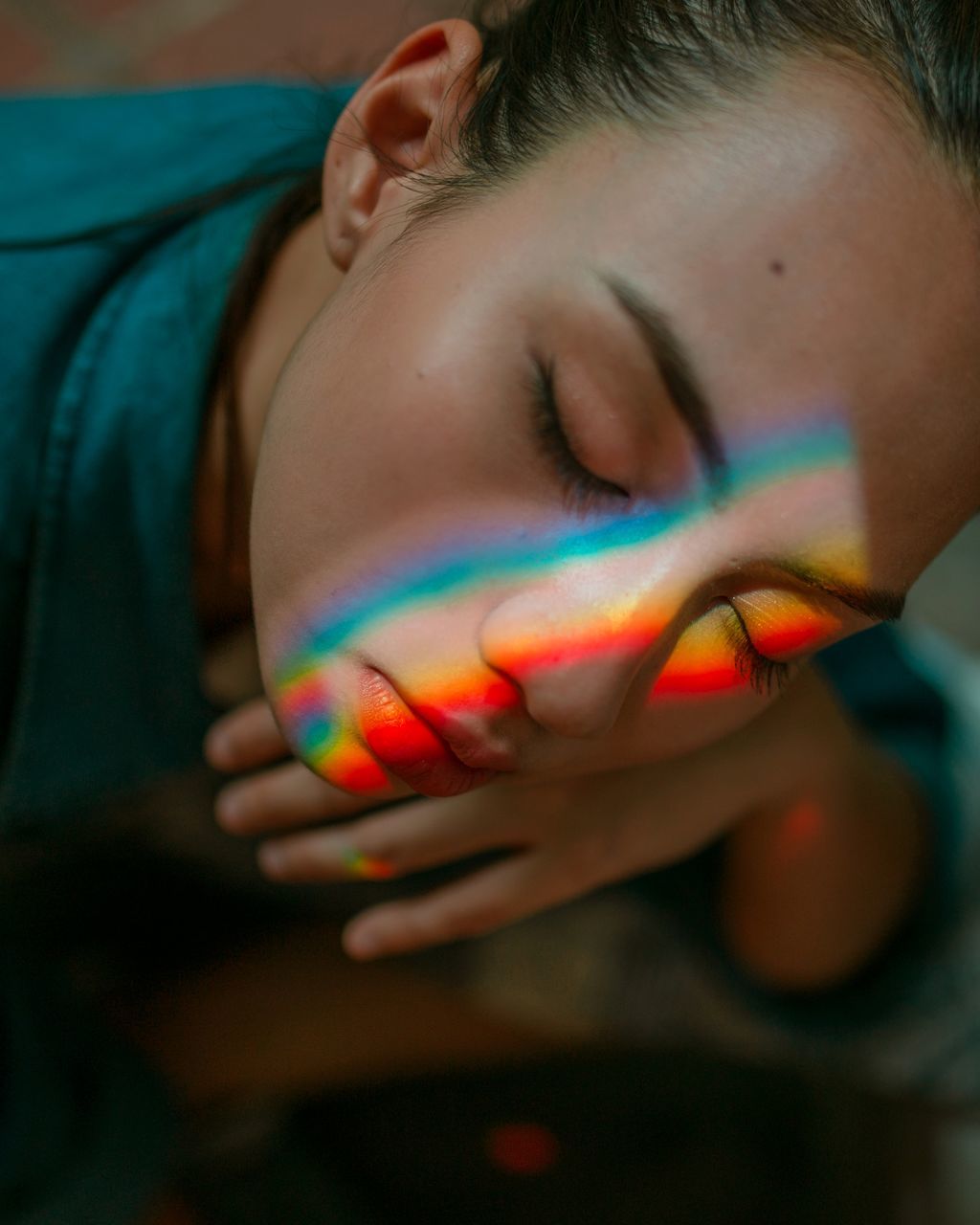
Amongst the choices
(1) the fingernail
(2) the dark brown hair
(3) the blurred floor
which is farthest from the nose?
(3) the blurred floor

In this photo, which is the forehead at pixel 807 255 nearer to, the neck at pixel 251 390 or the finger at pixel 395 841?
the neck at pixel 251 390

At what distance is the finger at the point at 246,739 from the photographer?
1.80 feet

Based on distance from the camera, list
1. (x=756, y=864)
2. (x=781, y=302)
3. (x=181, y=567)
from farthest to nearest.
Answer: (x=756, y=864) → (x=181, y=567) → (x=781, y=302)

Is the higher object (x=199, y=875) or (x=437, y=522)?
(x=437, y=522)

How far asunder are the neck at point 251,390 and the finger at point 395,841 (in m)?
0.12

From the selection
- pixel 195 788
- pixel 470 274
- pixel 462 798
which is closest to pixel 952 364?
pixel 470 274

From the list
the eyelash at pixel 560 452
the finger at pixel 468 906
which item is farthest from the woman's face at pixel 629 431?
the finger at pixel 468 906

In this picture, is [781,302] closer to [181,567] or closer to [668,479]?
[668,479]

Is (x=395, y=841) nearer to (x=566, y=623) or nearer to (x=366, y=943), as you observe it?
(x=366, y=943)

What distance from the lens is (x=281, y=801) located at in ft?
1.89

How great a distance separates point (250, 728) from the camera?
1.81 ft

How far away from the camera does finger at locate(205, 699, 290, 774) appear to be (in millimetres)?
549

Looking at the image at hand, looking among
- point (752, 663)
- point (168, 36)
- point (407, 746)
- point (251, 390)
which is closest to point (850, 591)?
point (752, 663)

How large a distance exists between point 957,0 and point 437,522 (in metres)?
0.23
